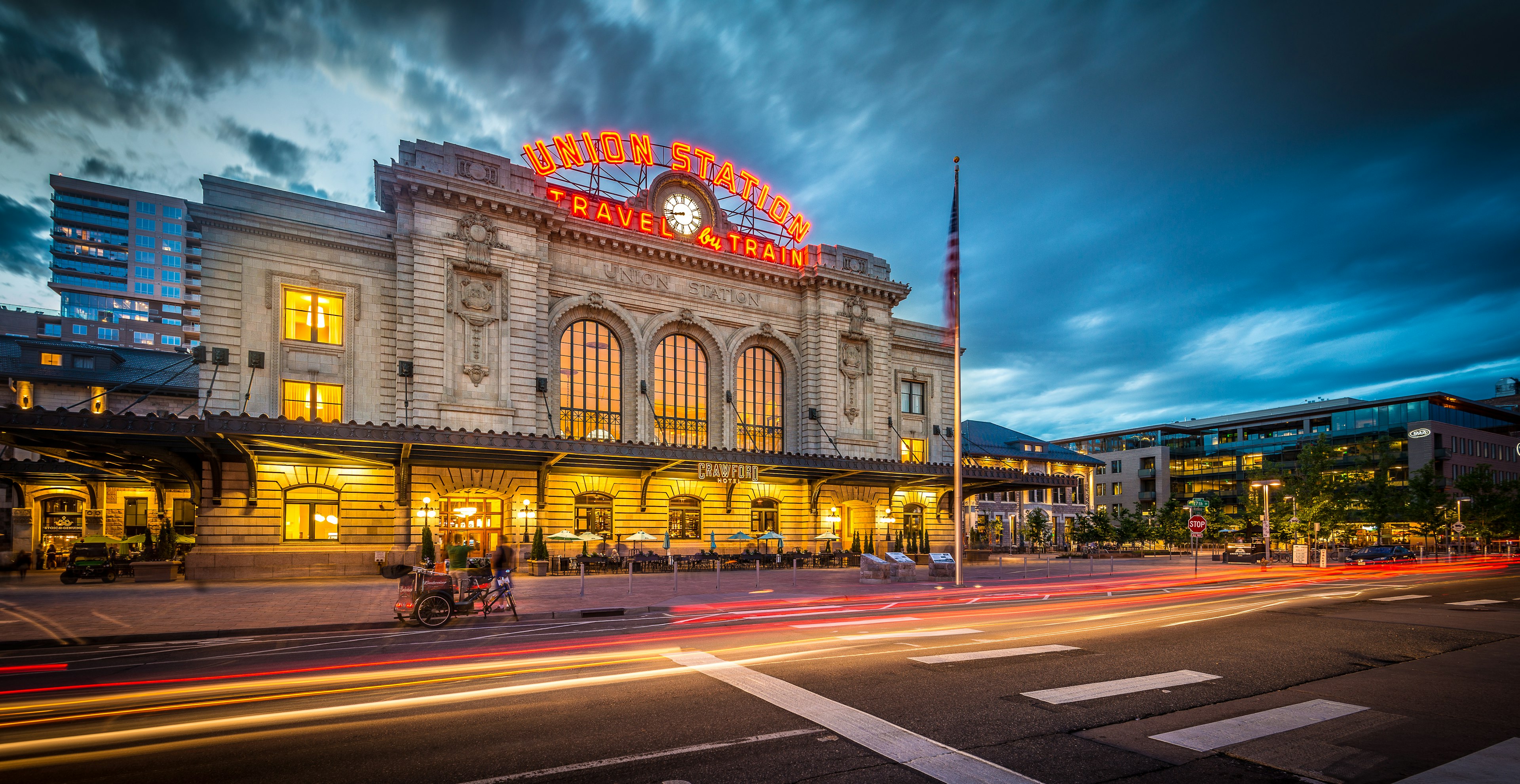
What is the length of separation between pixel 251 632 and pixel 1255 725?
1796cm

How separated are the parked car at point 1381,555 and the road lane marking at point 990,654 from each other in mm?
51425

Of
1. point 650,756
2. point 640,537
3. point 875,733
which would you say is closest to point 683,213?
point 640,537

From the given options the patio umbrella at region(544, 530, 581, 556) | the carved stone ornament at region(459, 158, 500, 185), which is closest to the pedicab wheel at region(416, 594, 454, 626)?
the patio umbrella at region(544, 530, 581, 556)

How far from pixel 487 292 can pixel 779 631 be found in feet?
86.5

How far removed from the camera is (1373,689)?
33.3 feet

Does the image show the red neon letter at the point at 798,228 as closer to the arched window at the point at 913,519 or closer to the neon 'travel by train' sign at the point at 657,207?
the neon 'travel by train' sign at the point at 657,207

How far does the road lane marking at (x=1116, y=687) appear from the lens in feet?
30.6

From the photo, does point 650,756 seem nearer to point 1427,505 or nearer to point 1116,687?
point 1116,687

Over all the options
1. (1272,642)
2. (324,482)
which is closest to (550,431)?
(324,482)

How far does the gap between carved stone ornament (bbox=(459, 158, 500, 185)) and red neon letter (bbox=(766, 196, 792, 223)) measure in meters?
17.4

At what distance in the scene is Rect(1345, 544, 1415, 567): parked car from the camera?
50.8 meters

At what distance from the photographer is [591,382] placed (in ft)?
130

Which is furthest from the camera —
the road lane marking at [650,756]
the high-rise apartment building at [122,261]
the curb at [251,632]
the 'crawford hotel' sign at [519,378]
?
the high-rise apartment building at [122,261]

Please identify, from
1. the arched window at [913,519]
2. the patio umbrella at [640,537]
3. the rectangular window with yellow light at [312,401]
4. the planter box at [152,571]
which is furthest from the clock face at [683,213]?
the planter box at [152,571]
